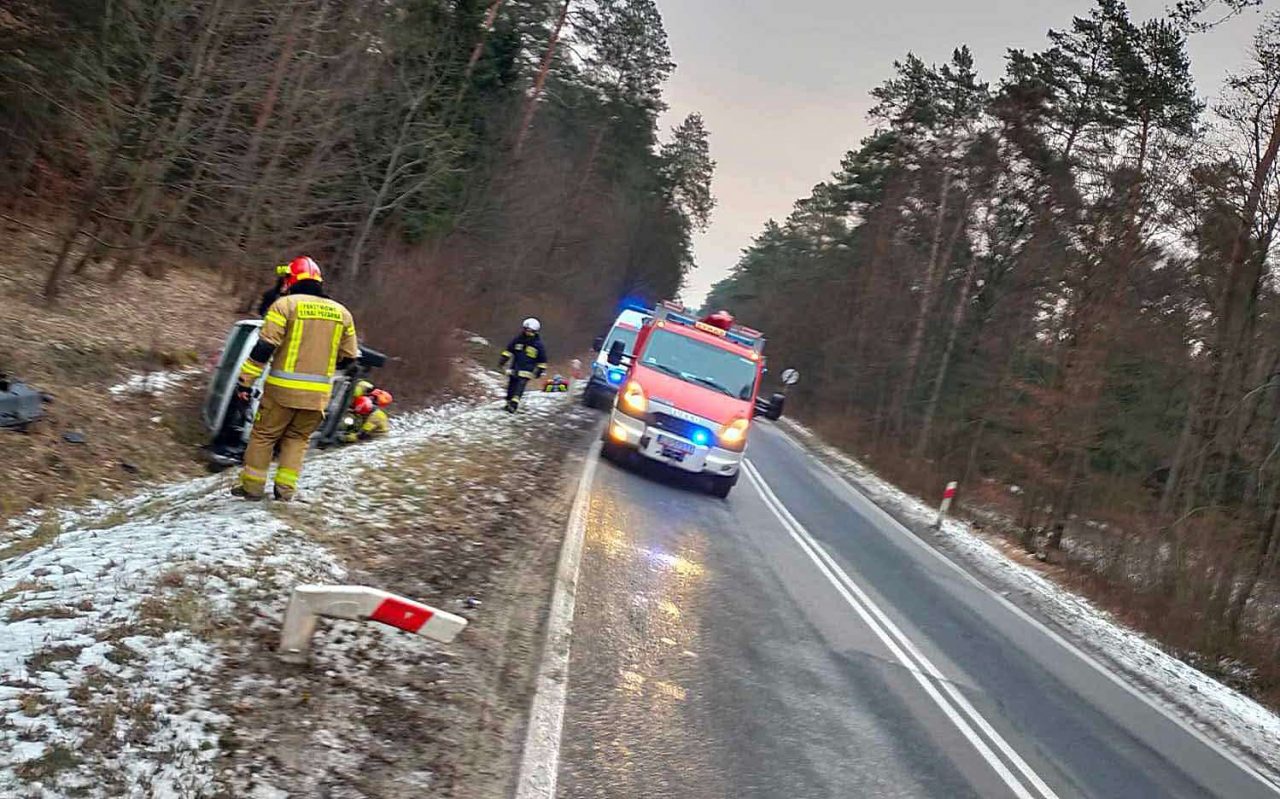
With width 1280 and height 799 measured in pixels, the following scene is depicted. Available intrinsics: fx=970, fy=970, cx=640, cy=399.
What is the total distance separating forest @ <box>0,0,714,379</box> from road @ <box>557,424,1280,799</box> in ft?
25.8

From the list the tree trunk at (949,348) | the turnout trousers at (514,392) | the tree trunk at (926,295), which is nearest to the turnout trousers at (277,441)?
the turnout trousers at (514,392)

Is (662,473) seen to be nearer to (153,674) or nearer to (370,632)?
(370,632)

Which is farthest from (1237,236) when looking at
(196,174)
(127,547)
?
(127,547)

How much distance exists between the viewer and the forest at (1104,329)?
56.1 ft

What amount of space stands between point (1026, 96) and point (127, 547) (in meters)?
28.9

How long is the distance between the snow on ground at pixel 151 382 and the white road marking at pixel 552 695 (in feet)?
19.0

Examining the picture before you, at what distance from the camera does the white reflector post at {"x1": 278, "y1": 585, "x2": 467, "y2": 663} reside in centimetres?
507

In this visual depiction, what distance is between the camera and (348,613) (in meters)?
5.14

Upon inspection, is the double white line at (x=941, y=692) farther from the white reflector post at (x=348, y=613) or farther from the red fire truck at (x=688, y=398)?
the white reflector post at (x=348, y=613)

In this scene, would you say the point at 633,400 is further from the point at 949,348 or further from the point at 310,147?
the point at 949,348

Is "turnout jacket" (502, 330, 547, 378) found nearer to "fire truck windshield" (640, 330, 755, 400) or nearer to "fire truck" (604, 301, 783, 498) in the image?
"fire truck" (604, 301, 783, 498)

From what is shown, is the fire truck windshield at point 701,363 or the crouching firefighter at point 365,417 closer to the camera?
the crouching firefighter at point 365,417

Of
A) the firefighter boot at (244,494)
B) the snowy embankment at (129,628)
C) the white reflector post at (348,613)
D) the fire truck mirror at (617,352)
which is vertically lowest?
the snowy embankment at (129,628)

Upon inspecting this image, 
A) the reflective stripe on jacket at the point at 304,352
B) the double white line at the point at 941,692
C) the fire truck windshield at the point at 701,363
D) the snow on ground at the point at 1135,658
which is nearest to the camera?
the double white line at the point at 941,692
